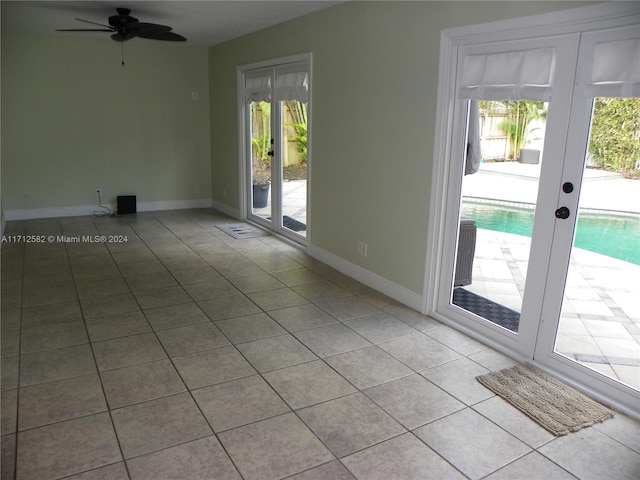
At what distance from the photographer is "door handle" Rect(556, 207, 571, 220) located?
2595mm

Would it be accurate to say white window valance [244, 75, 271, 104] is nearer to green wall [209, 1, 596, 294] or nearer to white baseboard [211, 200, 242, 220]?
green wall [209, 1, 596, 294]

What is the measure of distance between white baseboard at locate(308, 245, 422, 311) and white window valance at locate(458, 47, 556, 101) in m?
1.49

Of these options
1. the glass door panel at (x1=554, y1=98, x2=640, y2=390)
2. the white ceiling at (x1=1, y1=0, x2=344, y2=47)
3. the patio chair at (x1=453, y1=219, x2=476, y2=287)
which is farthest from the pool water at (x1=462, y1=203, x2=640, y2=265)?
the white ceiling at (x1=1, y1=0, x2=344, y2=47)

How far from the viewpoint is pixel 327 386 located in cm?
259

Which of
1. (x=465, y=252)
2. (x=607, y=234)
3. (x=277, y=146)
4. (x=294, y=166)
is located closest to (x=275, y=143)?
(x=277, y=146)

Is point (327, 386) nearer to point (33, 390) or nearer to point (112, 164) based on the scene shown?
point (33, 390)

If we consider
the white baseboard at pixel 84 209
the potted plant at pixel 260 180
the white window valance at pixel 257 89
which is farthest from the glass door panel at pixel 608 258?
the white baseboard at pixel 84 209

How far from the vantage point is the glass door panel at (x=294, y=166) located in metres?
5.25

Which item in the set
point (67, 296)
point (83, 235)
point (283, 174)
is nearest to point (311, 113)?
point (283, 174)

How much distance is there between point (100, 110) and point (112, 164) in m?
0.72

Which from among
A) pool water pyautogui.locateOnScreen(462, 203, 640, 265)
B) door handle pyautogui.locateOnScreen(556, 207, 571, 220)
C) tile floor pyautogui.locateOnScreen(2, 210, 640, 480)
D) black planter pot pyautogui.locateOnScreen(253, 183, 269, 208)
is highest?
door handle pyautogui.locateOnScreen(556, 207, 571, 220)

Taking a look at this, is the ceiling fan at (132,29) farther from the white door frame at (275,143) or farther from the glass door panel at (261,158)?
the glass door panel at (261,158)

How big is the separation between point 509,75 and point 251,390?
89.1 inches

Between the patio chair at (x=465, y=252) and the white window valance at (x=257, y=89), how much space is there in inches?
119
